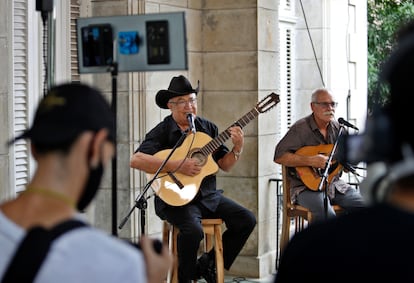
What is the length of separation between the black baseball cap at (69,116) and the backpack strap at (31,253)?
162mm

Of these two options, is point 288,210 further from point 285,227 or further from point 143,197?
point 143,197

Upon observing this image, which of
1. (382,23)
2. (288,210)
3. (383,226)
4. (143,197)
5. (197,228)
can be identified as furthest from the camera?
(382,23)

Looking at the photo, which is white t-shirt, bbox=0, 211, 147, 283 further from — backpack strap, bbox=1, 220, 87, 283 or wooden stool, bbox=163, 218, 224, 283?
wooden stool, bbox=163, 218, 224, 283

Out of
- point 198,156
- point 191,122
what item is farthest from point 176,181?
point 191,122

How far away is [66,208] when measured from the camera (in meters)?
1.70

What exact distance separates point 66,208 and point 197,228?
356cm

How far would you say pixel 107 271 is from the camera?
163cm

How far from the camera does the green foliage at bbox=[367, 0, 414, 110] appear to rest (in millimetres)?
10789

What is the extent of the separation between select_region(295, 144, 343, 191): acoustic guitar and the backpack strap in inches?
176

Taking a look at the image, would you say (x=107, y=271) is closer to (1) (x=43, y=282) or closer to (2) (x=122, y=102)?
(1) (x=43, y=282)

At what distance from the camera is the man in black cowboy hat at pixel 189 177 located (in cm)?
528

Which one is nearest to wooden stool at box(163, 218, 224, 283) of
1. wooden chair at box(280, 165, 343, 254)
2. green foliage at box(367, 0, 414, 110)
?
wooden chair at box(280, 165, 343, 254)

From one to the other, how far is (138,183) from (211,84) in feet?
3.45

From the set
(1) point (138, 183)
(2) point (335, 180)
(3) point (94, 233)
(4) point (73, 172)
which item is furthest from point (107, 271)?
(2) point (335, 180)
